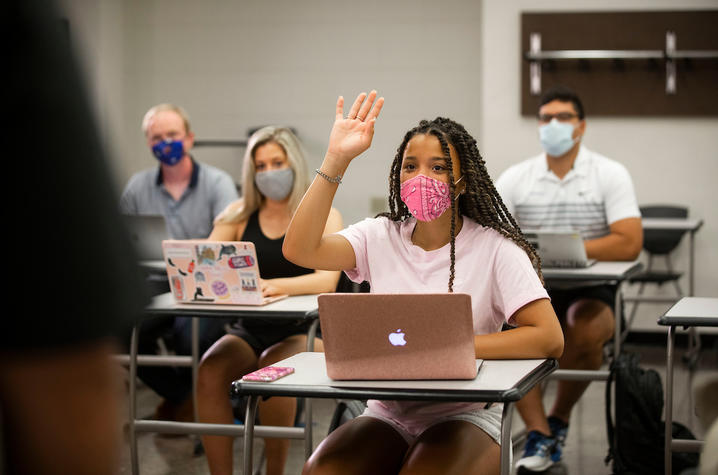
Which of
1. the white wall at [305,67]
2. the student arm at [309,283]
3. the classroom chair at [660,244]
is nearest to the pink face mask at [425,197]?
the student arm at [309,283]

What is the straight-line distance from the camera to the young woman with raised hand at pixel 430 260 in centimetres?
179

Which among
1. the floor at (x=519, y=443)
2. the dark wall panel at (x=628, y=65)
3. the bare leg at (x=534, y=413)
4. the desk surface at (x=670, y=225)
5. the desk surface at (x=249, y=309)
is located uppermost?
the dark wall panel at (x=628, y=65)

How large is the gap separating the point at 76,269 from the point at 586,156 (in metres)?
3.47

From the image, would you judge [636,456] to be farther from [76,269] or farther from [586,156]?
[76,269]

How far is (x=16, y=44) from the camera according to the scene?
572mm

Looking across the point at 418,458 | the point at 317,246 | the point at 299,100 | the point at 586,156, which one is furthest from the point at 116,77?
the point at 418,458

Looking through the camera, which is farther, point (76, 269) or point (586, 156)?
point (586, 156)

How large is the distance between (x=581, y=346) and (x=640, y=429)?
521 millimetres

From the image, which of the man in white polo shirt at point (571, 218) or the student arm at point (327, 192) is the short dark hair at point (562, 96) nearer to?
the man in white polo shirt at point (571, 218)

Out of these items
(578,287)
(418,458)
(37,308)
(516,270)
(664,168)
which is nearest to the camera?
(37,308)

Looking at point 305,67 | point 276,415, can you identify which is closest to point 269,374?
point 276,415

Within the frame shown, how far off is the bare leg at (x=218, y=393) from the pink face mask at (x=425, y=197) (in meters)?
1.03

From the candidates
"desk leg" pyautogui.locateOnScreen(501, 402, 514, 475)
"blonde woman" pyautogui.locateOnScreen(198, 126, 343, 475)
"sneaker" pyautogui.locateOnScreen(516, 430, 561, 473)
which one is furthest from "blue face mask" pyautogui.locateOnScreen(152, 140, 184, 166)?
"desk leg" pyautogui.locateOnScreen(501, 402, 514, 475)

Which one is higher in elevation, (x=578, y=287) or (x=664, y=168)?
(x=664, y=168)
